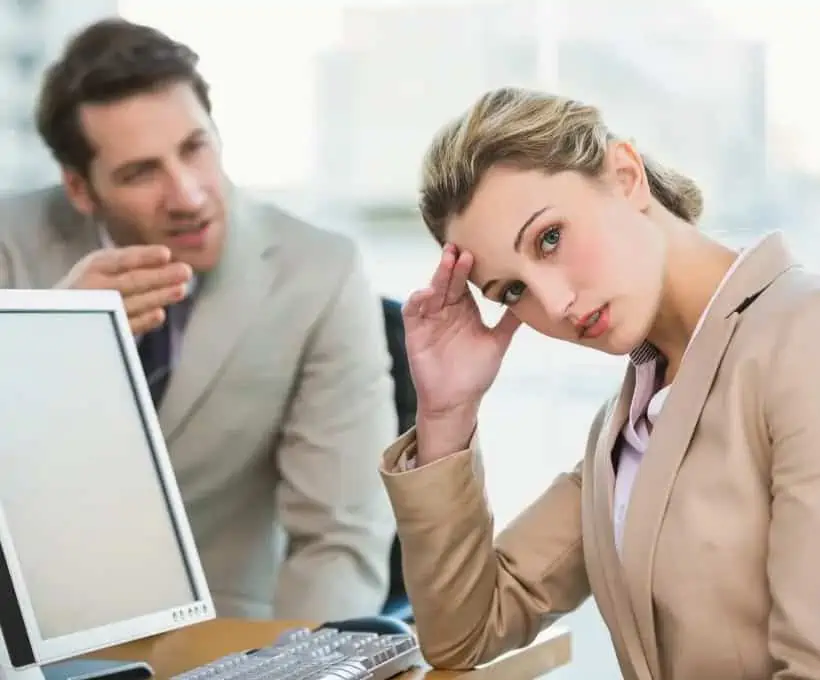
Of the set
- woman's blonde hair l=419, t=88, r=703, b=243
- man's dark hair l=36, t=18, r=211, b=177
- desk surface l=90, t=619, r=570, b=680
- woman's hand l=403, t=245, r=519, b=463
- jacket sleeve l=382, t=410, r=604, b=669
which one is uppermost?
man's dark hair l=36, t=18, r=211, b=177

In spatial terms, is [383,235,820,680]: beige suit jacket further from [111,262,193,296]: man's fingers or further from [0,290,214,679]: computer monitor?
[111,262,193,296]: man's fingers

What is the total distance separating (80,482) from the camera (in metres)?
1.25

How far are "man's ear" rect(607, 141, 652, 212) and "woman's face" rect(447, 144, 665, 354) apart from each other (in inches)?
0.5

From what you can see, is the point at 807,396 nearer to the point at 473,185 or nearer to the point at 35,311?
the point at 473,185

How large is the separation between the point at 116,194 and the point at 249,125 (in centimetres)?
33

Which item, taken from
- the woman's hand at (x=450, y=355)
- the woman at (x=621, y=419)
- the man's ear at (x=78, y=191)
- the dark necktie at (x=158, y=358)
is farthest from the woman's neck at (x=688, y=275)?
the man's ear at (x=78, y=191)

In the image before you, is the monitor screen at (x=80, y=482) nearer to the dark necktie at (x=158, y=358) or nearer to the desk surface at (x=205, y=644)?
the desk surface at (x=205, y=644)

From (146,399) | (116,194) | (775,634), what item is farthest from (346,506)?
(775,634)

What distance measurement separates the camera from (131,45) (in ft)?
6.63

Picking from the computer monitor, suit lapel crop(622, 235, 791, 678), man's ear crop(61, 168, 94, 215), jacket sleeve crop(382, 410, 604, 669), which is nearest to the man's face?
man's ear crop(61, 168, 94, 215)

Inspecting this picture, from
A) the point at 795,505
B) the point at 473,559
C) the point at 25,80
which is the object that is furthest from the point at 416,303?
the point at 25,80

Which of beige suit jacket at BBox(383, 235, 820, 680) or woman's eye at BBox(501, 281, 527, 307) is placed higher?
woman's eye at BBox(501, 281, 527, 307)

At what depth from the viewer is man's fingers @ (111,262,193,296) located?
184cm

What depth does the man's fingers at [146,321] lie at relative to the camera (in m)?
1.80
